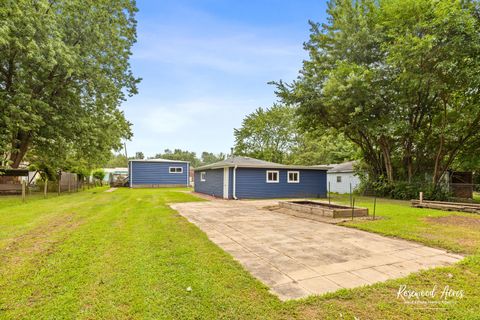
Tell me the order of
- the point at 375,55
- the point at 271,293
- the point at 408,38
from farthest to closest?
the point at 375,55 < the point at 408,38 < the point at 271,293

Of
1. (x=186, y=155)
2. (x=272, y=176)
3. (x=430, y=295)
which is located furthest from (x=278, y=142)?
(x=186, y=155)

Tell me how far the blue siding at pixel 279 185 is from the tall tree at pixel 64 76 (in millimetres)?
9337

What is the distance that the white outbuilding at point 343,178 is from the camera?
2103 centimetres

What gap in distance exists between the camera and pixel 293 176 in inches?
619

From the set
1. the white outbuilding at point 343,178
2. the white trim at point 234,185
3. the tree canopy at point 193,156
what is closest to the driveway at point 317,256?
the white trim at point 234,185

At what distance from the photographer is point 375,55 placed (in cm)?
1418

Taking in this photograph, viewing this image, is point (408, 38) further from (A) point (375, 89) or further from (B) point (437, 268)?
(B) point (437, 268)

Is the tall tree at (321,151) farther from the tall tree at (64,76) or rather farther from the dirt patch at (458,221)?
the dirt patch at (458,221)

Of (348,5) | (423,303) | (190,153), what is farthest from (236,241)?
(190,153)

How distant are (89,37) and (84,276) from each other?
15.8 m

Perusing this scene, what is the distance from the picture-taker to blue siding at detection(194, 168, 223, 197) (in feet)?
50.9

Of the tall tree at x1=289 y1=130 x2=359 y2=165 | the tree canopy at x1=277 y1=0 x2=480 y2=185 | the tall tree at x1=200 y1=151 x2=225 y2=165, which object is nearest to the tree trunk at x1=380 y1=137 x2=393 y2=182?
the tree canopy at x1=277 y1=0 x2=480 y2=185

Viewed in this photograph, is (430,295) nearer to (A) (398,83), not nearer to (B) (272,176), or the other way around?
(B) (272,176)

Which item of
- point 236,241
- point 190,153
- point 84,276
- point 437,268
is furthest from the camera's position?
point 190,153
